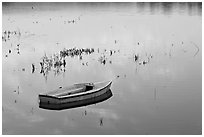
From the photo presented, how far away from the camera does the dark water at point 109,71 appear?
10.3 metres

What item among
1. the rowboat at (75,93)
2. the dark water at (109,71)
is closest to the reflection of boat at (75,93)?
the rowboat at (75,93)

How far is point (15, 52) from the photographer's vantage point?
57.1 feet

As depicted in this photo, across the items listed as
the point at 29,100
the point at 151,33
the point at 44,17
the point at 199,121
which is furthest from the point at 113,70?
the point at 44,17

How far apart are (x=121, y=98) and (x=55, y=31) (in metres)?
10.7

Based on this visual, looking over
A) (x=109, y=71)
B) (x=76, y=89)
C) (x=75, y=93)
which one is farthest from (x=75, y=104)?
(x=109, y=71)

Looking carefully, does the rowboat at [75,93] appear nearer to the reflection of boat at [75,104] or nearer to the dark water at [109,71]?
the reflection of boat at [75,104]

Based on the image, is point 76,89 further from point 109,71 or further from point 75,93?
point 109,71

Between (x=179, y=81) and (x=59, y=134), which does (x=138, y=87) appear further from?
(x=59, y=134)

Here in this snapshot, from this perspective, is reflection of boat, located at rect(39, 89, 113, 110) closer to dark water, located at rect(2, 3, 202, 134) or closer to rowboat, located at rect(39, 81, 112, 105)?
rowboat, located at rect(39, 81, 112, 105)

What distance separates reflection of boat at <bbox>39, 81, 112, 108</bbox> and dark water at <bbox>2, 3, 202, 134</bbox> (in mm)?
312

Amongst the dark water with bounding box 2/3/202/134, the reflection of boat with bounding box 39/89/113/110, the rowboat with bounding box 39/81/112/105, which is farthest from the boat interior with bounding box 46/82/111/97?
the dark water with bounding box 2/3/202/134

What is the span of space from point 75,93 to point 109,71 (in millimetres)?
2736

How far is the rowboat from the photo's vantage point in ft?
38.4

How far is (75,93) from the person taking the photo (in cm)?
1237
